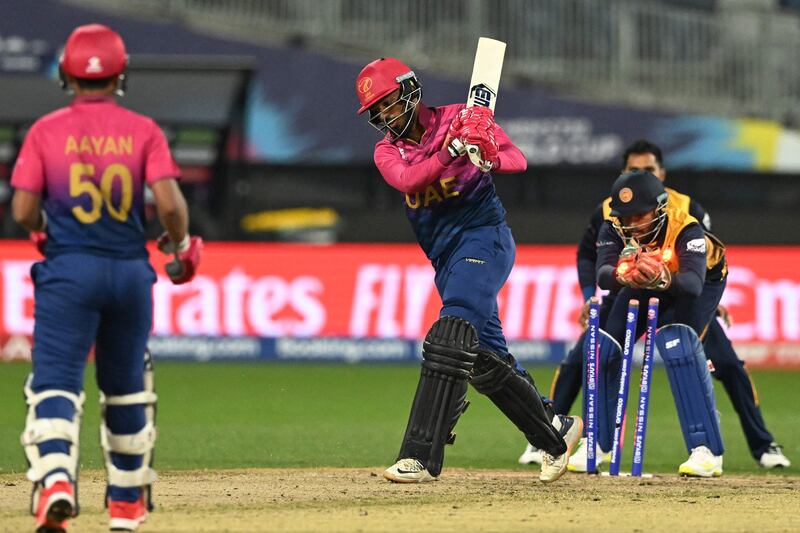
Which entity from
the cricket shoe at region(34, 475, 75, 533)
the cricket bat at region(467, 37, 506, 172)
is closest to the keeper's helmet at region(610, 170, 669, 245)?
the cricket bat at region(467, 37, 506, 172)

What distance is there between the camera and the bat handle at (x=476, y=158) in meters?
7.63

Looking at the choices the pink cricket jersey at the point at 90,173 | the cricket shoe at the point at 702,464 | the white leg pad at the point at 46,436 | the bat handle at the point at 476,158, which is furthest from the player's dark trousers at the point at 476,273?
the white leg pad at the point at 46,436

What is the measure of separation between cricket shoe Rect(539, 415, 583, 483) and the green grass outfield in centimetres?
128

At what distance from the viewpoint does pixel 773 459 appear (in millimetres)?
10109

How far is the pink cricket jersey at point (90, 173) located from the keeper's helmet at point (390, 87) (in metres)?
1.95

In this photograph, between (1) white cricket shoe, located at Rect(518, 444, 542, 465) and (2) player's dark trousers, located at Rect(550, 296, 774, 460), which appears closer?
(2) player's dark trousers, located at Rect(550, 296, 774, 460)

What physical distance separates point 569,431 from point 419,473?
4.24 ft

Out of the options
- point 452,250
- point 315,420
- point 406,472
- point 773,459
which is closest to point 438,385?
point 406,472

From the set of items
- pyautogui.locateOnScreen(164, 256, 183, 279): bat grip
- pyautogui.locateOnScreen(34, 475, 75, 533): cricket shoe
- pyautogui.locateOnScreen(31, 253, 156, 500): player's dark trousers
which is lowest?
pyautogui.locateOnScreen(34, 475, 75, 533): cricket shoe

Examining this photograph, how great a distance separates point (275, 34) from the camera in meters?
21.8

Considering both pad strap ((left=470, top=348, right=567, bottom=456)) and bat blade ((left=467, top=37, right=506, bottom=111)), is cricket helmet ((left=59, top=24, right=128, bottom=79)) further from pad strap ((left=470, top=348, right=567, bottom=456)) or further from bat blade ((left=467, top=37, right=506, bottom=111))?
pad strap ((left=470, top=348, right=567, bottom=456))

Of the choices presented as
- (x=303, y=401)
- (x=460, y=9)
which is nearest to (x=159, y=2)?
(x=460, y=9)

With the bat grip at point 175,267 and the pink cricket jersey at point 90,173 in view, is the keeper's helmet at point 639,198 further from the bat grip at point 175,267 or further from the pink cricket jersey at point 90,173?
the pink cricket jersey at point 90,173

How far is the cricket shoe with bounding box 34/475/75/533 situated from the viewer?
20.3 feet
